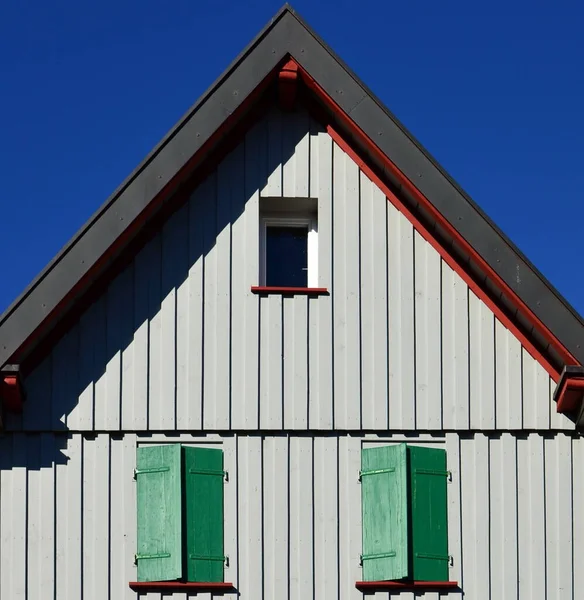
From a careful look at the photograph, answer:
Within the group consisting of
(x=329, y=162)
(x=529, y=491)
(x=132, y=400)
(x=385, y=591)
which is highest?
(x=329, y=162)

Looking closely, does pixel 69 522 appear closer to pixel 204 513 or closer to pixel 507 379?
pixel 204 513

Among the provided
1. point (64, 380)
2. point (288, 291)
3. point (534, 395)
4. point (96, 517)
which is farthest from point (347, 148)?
point (96, 517)

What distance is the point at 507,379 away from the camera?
15.0 metres

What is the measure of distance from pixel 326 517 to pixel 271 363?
174 centimetres

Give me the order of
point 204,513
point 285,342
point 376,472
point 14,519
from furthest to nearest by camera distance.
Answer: point 285,342, point 376,472, point 204,513, point 14,519

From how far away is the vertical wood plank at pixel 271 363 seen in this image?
14734 millimetres

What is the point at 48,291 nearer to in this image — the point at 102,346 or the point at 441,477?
the point at 102,346

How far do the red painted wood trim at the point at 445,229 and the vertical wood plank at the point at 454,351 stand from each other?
0.16 meters

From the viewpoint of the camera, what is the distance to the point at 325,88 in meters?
15.1

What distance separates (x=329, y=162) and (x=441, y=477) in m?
3.72

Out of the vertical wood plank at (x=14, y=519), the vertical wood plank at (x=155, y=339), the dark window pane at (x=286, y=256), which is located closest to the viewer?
the vertical wood plank at (x=14, y=519)

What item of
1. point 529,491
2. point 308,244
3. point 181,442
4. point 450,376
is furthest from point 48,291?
point 529,491

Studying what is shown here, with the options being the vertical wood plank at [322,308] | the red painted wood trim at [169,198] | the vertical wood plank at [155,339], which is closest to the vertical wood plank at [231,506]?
the vertical wood plank at [155,339]

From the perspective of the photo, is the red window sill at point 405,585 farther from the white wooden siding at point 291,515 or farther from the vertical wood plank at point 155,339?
the vertical wood plank at point 155,339
